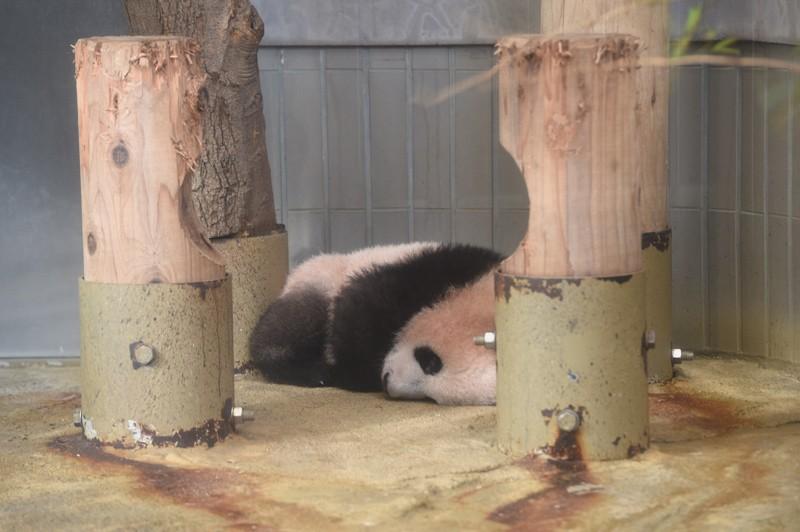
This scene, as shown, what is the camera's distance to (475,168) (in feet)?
19.1

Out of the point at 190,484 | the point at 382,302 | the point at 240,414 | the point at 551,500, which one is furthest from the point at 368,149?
the point at 551,500

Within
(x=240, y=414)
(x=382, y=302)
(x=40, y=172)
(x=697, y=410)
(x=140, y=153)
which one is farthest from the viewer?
(x=40, y=172)

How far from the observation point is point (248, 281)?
5051mm

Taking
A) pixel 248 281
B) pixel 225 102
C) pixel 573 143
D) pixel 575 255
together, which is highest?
pixel 225 102

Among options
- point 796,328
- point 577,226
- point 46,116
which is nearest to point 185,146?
point 577,226

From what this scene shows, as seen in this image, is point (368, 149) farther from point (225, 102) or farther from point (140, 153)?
point (140, 153)

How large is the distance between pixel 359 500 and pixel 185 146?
3.99 feet

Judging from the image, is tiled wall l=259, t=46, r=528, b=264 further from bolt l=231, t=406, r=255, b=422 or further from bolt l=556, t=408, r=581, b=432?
bolt l=556, t=408, r=581, b=432

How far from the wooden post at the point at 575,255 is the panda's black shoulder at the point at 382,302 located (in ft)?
3.78

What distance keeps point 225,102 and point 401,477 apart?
2.09m

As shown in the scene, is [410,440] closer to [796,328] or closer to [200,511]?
[200,511]

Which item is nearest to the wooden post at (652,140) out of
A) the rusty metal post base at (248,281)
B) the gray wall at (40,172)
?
the rusty metal post base at (248,281)

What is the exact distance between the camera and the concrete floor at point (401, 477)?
3080 mm

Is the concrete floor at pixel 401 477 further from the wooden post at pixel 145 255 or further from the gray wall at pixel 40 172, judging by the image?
the gray wall at pixel 40 172
